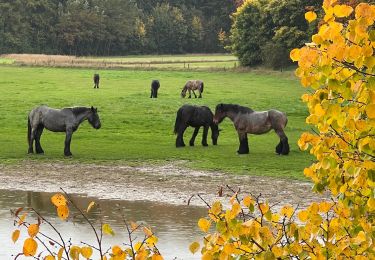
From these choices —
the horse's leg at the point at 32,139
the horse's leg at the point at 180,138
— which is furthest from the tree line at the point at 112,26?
the horse's leg at the point at 32,139

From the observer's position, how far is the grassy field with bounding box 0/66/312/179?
76.3ft

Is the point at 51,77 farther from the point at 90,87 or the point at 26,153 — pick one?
the point at 26,153

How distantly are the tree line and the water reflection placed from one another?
309 ft

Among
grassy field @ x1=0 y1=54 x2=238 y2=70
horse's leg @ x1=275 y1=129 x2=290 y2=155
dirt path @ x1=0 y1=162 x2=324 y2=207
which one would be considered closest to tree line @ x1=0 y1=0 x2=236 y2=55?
grassy field @ x1=0 y1=54 x2=238 y2=70

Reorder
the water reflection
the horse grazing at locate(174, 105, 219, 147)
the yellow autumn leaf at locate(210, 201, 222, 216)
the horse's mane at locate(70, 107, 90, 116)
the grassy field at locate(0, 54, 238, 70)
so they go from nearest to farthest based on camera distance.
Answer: the yellow autumn leaf at locate(210, 201, 222, 216) < the water reflection < the horse's mane at locate(70, 107, 90, 116) < the horse grazing at locate(174, 105, 219, 147) < the grassy field at locate(0, 54, 238, 70)

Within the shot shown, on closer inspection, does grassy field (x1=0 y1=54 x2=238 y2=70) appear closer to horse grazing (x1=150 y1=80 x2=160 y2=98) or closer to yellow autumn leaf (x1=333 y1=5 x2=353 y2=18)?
horse grazing (x1=150 y1=80 x2=160 y2=98)

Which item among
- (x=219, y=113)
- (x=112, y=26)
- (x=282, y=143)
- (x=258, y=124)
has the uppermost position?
(x=219, y=113)

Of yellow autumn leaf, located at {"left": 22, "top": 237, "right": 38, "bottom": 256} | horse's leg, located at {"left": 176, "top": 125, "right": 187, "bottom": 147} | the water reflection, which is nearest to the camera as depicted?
yellow autumn leaf, located at {"left": 22, "top": 237, "right": 38, "bottom": 256}

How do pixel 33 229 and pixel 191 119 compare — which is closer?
pixel 33 229

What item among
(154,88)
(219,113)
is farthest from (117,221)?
(154,88)

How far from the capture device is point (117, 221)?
1478 cm

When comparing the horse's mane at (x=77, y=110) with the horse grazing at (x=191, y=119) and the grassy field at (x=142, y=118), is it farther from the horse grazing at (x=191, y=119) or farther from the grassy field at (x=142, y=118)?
the horse grazing at (x=191, y=119)

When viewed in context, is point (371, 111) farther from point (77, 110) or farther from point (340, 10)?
point (77, 110)

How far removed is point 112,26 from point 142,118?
3481 inches
